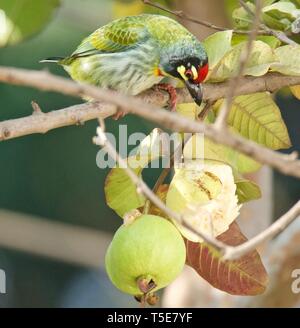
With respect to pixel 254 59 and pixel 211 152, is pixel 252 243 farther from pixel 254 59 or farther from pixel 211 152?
pixel 254 59

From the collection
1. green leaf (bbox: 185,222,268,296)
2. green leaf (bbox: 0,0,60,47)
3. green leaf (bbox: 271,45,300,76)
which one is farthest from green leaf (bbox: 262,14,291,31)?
green leaf (bbox: 0,0,60,47)

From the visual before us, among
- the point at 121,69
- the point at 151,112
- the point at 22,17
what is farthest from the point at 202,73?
the point at 151,112

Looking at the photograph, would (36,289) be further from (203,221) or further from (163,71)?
(203,221)

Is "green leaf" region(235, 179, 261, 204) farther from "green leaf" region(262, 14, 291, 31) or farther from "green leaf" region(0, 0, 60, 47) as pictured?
"green leaf" region(0, 0, 60, 47)

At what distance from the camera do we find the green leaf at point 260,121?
153cm

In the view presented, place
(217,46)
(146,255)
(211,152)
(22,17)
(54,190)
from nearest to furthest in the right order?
(146,255) < (211,152) < (217,46) < (22,17) < (54,190)

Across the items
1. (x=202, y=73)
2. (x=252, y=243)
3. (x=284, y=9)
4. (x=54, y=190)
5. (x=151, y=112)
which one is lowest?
(x=54, y=190)

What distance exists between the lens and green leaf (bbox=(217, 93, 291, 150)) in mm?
1525

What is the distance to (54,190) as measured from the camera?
Result: 5992mm

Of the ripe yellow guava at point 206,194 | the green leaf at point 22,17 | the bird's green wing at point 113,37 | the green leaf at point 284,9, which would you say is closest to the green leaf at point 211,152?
the ripe yellow guava at point 206,194

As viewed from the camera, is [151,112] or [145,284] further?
[145,284]

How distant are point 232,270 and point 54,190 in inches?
184

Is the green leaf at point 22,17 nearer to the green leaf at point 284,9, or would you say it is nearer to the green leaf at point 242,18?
the green leaf at point 242,18
